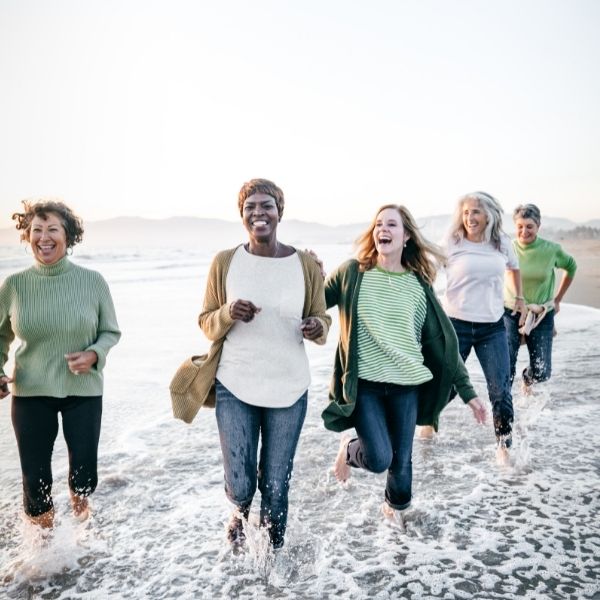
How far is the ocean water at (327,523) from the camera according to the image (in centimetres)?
328

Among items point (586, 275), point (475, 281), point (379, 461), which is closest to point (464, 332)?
point (475, 281)

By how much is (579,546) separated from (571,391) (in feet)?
12.8

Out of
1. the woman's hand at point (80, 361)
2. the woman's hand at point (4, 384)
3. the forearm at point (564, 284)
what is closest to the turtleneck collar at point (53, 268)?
the woman's hand at point (80, 361)

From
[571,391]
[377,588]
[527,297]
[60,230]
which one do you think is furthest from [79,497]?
[571,391]

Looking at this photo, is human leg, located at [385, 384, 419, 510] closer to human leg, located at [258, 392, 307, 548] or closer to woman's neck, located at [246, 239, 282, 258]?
human leg, located at [258, 392, 307, 548]

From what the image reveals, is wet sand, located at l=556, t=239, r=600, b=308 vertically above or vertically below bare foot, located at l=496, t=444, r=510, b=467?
below

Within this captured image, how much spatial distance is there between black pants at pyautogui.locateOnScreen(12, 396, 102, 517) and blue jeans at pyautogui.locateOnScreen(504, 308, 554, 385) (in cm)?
446

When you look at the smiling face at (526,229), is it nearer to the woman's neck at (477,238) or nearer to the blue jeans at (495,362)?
the woman's neck at (477,238)

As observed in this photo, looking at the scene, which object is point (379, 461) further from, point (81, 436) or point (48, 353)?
point (48, 353)

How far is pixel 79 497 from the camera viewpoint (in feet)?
12.1

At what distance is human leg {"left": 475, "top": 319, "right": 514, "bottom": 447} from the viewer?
4.86 meters

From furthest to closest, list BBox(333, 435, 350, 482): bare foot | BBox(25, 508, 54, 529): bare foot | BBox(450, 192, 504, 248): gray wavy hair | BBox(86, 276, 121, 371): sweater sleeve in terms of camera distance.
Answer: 1. BBox(450, 192, 504, 248): gray wavy hair
2. BBox(333, 435, 350, 482): bare foot
3. BBox(86, 276, 121, 371): sweater sleeve
4. BBox(25, 508, 54, 529): bare foot

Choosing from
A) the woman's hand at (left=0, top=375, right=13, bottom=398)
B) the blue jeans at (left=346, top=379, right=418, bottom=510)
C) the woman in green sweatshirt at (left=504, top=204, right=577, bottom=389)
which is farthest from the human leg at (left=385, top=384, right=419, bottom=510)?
the woman in green sweatshirt at (left=504, top=204, right=577, bottom=389)

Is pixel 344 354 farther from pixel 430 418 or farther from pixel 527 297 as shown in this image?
pixel 527 297
